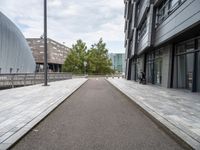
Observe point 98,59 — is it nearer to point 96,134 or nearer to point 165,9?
point 165,9

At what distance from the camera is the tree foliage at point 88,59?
6681 centimetres

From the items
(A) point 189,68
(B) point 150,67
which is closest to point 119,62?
(B) point 150,67

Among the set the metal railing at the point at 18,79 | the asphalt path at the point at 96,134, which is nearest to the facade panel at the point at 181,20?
the asphalt path at the point at 96,134

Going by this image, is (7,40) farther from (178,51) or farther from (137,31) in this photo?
(178,51)

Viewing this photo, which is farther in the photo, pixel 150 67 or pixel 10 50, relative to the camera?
pixel 10 50

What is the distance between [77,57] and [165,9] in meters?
49.1

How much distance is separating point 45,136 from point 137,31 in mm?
29422

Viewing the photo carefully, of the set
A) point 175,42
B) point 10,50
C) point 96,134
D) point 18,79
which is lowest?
point 96,134

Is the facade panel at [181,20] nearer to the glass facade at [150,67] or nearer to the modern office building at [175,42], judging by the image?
the modern office building at [175,42]

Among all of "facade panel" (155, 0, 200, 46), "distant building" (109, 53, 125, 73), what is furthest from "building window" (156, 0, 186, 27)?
"distant building" (109, 53, 125, 73)

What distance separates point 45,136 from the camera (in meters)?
5.28

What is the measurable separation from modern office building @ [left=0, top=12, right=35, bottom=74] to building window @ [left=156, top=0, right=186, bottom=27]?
36.9 metres

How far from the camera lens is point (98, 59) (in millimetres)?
70438

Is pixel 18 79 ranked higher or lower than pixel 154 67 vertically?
lower
